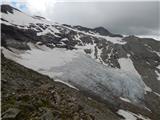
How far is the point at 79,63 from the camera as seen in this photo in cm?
12475

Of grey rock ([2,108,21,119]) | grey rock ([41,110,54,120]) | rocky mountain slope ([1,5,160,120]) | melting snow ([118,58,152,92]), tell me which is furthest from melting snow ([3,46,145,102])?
grey rock ([2,108,21,119])

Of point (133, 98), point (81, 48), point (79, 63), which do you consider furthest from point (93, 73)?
point (81, 48)

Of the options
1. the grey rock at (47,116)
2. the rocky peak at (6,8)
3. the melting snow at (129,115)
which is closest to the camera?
the grey rock at (47,116)

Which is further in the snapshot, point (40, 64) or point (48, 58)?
point (48, 58)

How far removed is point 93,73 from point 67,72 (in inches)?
537

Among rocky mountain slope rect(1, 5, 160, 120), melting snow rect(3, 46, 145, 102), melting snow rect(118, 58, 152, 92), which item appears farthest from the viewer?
melting snow rect(118, 58, 152, 92)

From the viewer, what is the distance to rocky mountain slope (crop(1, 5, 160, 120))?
101062 mm

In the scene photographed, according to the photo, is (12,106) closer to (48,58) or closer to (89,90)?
(89,90)

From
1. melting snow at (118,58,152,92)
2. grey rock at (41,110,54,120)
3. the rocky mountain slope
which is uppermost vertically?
grey rock at (41,110,54,120)

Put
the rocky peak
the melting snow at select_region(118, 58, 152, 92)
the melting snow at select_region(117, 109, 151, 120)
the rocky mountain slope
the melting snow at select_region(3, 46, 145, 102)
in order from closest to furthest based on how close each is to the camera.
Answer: the melting snow at select_region(117, 109, 151, 120) < the rocky mountain slope < the melting snow at select_region(3, 46, 145, 102) < the melting snow at select_region(118, 58, 152, 92) < the rocky peak

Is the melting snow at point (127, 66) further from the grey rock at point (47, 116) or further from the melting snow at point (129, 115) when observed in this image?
the grey rock at point (47, 116)

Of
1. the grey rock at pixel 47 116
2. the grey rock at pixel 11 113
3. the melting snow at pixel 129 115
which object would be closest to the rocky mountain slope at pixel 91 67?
the melting snow at pixel 129 115

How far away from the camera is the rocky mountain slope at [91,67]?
332ft

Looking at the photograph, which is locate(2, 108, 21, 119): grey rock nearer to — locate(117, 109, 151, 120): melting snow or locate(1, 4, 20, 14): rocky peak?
locate(117, 109, 151, 120): melting snow
